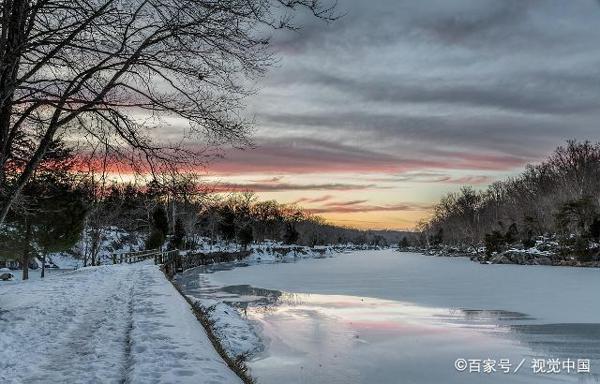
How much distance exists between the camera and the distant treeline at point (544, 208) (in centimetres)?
4751

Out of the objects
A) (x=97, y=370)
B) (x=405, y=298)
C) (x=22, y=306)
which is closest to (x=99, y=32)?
(x=97, y=370)

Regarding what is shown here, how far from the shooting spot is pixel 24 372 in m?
6.72

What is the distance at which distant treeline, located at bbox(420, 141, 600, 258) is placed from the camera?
4751cm

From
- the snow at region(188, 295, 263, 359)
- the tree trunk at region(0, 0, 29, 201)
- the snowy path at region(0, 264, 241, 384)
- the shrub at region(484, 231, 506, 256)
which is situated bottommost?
the snow at region(188, 295, 263, 359)

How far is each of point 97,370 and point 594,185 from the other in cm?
6561

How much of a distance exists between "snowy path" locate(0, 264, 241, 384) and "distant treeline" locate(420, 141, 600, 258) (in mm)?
42526

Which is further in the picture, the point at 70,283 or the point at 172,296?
the point at 70,283

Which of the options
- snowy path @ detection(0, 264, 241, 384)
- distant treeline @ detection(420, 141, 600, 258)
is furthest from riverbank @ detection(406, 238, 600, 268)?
snowy path @ detection(0, 264, 241, 384)

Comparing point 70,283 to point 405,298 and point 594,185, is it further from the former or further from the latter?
point 594,185

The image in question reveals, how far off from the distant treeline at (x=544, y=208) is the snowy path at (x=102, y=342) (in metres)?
42.5

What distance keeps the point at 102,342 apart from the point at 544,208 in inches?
2819

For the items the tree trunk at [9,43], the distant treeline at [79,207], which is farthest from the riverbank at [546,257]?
the tree trunk at [9,43]

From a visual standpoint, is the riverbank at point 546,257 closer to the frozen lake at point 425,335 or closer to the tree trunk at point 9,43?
the frozen lake at point 425,335

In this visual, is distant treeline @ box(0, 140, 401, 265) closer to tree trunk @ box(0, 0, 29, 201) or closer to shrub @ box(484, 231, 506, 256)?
tree trunk @ box(0, 0, 29, 201)
